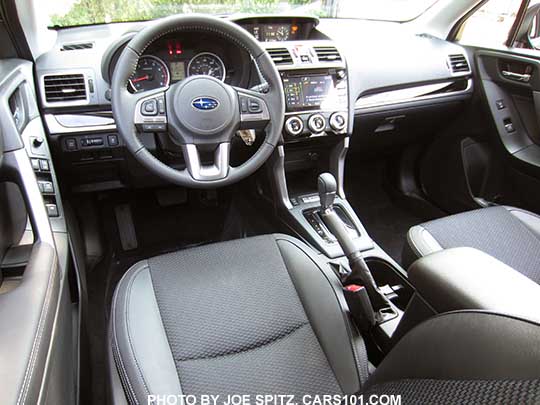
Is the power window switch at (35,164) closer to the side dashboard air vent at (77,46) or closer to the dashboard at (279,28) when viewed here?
the side dashboard air vent at (77,46)

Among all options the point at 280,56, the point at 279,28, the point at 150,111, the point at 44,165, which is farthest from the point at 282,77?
the point at 44,165

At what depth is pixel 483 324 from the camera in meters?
0.50

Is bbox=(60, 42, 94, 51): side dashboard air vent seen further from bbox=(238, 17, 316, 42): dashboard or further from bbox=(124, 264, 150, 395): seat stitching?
bbox=(124, 264, 150, 395): seat stitching

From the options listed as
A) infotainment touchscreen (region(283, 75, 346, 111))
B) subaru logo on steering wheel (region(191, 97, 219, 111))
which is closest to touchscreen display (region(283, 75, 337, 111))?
infotainment touchscreen (region(283, 75, 346, 111))

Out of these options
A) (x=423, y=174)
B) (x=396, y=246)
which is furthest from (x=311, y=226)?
(x=423, y=174)

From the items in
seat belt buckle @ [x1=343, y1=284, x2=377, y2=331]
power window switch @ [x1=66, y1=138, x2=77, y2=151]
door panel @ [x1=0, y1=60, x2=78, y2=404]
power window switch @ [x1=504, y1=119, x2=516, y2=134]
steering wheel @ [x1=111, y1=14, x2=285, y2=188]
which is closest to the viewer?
door panel @ [x1=0, y1=60, x2=78, y2=404]

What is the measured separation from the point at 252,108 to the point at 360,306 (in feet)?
2.07

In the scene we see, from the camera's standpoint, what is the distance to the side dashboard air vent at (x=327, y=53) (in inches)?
63.4

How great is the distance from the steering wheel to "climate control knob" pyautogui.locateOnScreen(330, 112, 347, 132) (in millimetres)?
375

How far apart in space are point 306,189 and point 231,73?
56 centimetres

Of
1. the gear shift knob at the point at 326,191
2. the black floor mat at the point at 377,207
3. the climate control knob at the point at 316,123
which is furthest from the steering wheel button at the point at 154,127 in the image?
the black floor mat at the point at 377,207

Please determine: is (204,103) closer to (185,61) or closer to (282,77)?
(185,61)

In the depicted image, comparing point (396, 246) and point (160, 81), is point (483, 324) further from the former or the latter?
point (396, 246)

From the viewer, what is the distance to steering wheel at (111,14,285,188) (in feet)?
3.70
